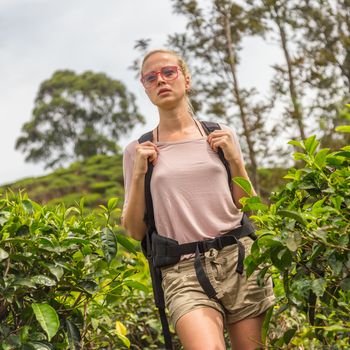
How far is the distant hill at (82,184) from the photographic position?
25453 mm

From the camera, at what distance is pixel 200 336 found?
221 cm

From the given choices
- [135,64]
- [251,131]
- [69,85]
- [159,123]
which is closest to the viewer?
[159,123]

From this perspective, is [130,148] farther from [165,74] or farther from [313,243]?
[313,243]

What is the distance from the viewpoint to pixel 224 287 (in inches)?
96.2

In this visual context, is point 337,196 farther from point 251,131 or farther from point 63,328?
point 251,131

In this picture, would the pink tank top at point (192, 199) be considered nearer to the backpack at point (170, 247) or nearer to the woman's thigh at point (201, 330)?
the backpack at point (170, 247)

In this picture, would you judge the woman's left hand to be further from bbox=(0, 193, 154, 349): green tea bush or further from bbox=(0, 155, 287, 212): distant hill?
bbox=(0, 155, 287, 212): distant hill

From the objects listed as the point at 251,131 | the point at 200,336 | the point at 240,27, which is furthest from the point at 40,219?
the point at 240,27

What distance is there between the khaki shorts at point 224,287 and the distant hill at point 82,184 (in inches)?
844

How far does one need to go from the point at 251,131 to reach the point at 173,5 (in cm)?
287

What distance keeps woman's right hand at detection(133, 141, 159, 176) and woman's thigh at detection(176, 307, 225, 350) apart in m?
0.59

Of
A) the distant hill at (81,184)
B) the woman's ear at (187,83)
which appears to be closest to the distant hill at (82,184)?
the distant hill at (81,184)

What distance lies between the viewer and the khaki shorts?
7.89 feet

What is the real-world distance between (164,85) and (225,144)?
0.38 meters
